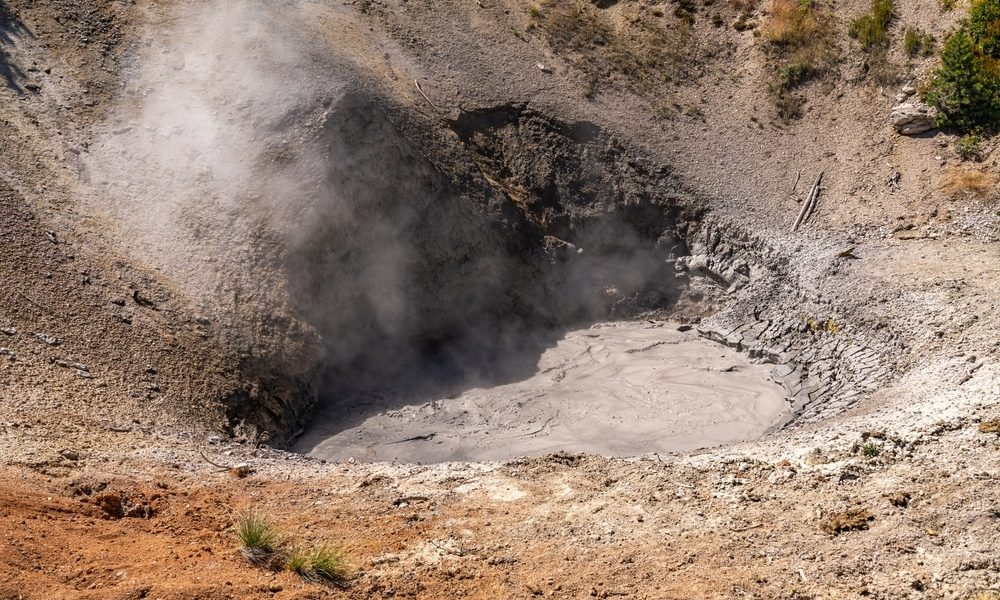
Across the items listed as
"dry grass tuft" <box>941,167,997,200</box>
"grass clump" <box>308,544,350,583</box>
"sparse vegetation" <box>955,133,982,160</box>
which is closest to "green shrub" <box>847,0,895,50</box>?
"sparse vegetation" <box>955,133,982,160</box>

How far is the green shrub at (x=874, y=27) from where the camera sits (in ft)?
60.1

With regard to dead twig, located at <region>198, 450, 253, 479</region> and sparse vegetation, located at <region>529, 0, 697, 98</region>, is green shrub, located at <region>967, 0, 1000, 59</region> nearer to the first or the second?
sparse vegetation, located at <region>529, 0, 697, 98</region>

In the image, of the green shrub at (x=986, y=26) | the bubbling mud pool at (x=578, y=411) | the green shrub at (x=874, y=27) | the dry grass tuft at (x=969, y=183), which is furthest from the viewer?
the green shrub at (x=874, y=27)

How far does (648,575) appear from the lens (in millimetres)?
6855

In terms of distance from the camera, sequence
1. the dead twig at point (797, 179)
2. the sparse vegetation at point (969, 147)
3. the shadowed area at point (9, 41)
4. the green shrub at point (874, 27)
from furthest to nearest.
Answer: the green shrub at point (874, 27) → the dead twig at point (797, 179) → the sparse vegetation at point (969, 147) → the shadowed area at point (9, 41)

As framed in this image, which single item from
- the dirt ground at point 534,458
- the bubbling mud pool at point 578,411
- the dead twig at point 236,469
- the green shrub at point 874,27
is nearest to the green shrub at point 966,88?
the dirt ground at point 534,458

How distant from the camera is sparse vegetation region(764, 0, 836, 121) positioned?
18.7 meters

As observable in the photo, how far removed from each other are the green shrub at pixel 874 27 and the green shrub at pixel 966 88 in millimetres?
1983

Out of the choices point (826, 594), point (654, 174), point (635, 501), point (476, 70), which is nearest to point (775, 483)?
point (635, 501)

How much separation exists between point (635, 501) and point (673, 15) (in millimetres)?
15562

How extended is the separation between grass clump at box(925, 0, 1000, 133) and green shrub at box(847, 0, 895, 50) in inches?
72.7

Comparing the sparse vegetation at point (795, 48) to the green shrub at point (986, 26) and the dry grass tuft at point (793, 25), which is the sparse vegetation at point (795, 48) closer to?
the dry grass tuft at point (793, 25)

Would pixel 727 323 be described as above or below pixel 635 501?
below

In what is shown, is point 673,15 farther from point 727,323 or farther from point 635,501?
point 635,501
